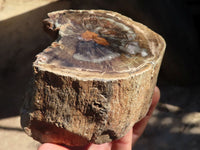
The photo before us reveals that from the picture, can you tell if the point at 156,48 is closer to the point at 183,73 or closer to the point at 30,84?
the point at 30,84

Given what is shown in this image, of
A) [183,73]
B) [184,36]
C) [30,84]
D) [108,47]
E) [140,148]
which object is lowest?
[140,148]

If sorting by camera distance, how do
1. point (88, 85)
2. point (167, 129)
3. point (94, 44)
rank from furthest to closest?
point (167, 129) → point (94, 44) → point (88, 85)

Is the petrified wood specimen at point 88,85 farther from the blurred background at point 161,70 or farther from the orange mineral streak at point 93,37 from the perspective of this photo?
the blurred background at point 161,70

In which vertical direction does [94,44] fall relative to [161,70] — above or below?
above

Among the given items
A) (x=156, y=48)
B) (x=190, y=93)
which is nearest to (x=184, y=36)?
(x=190, y=93)

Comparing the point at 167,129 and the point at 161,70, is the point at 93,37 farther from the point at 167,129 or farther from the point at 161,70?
the point at 161,70

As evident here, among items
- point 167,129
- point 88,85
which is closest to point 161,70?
point 167,129
